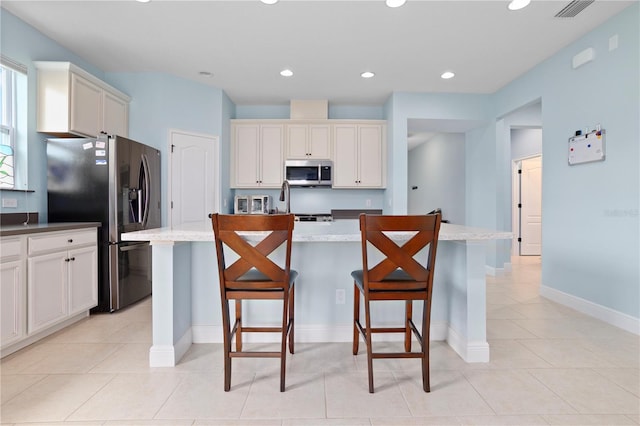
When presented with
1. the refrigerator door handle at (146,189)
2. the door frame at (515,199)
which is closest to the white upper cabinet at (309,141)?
the refrigerator door handle at (146,189)

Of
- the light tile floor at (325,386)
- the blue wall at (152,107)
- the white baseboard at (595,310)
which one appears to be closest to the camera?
the light tile floor at (325,386)

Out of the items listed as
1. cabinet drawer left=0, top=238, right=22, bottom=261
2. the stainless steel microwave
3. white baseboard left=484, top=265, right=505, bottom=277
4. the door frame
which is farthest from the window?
the door frame

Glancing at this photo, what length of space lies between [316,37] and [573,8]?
2.17m

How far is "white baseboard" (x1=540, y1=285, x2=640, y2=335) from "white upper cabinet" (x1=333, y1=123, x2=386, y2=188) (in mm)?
2488

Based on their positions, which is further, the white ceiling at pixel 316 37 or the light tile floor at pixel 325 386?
the white ceiling at pixel 316 37

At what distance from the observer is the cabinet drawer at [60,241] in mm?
2246

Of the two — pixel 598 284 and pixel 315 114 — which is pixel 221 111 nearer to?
pixel 315 114

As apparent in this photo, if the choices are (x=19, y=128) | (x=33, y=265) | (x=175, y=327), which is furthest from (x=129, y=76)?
(x=175, y=327)

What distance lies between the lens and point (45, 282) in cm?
234

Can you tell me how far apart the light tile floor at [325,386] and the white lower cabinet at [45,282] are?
17 centimetres

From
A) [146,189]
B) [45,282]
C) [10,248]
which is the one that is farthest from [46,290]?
[146,189]

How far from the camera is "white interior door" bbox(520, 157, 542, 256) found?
21.6 ft

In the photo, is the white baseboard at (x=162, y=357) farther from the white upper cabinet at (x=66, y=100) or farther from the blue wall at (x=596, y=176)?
the blue wall at (x=596, y=176)

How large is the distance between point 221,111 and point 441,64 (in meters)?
2.87
